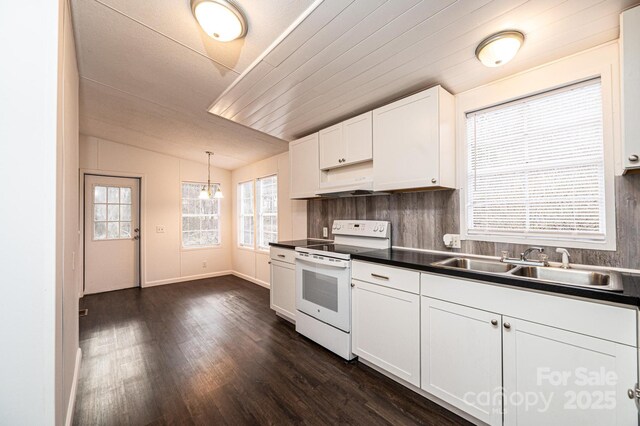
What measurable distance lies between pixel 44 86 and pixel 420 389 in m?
2.75

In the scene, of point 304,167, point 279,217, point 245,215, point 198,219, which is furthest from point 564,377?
point 198,219

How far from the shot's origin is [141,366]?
7.31ft

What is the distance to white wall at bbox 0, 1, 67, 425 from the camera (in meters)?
1.01

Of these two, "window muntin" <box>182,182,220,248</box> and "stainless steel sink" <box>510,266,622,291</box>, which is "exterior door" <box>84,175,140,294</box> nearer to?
"window muntin" <box>182,182,220,248</box>

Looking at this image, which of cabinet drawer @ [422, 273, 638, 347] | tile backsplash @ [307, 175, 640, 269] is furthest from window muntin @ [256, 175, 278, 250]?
cabinet drawer @ [422, 273, 638, 347]

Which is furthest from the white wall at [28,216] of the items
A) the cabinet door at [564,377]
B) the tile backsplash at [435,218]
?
the tile backsplash at [435,218]

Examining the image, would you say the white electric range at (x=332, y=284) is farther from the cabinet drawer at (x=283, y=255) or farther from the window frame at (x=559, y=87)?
the window frame at (x=559, y=87)

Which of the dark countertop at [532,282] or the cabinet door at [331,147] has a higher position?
the cabinet door at [331,147]

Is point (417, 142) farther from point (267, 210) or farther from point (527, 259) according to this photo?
point (267, 210)

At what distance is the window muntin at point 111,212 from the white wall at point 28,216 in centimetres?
437

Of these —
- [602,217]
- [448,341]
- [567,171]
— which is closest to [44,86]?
[448,341]

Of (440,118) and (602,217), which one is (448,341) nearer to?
(602,217)

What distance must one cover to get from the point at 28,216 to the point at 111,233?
4.43 meters

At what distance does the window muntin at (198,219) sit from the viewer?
17.4 ft
